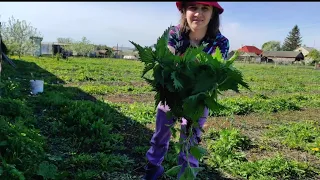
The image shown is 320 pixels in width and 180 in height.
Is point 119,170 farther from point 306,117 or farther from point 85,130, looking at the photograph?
point 306,117

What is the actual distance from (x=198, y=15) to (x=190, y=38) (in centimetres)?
34

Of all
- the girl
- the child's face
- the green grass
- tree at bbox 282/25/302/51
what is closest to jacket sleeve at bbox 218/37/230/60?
the girl

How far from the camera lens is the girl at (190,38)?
2221mm

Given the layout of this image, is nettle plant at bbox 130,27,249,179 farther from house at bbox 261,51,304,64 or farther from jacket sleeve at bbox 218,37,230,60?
house at bbox 261,51,304,64

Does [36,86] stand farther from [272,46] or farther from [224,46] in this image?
[272,46]

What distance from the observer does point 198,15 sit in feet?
7.27

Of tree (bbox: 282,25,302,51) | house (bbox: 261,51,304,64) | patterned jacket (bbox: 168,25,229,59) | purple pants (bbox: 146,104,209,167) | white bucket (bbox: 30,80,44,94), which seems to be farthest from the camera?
tree (bbox: 282,25,302,51)

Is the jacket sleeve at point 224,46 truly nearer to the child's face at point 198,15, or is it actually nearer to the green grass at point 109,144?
the child's face at point 198,15

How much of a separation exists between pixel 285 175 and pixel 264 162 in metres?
0.29

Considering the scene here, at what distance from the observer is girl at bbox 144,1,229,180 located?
2.22m

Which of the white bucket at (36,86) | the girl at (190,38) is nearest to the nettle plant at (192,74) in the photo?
the girl at (190,38)

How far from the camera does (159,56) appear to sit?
1827 mm

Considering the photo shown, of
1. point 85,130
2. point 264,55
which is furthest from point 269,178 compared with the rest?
point 264,55

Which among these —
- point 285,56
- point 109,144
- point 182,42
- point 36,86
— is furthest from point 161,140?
point 285,56
